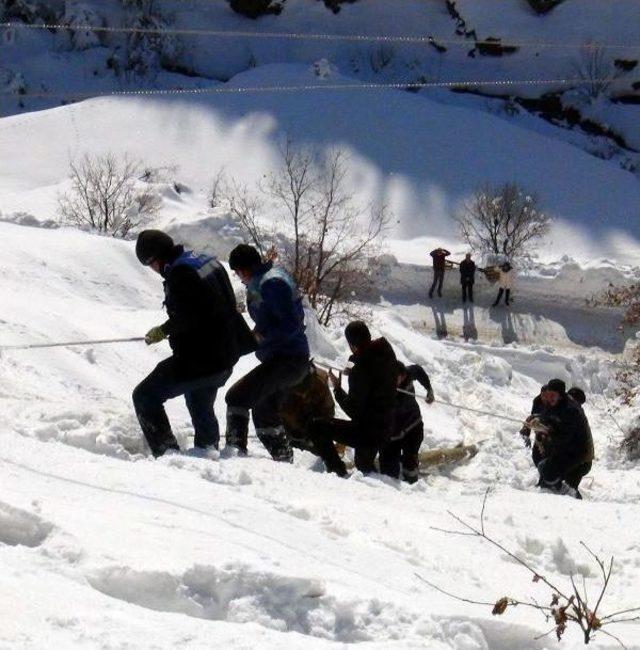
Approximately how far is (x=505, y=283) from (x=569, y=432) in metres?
21.0

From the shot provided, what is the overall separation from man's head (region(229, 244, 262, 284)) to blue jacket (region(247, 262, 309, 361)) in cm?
4

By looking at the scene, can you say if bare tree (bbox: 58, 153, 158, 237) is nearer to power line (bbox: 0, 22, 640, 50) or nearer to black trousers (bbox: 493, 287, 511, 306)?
black trousers (bbox: 493, 287, 511, 306)

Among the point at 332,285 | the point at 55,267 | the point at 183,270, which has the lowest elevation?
the point at 332,285

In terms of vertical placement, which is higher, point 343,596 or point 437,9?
point 437,9

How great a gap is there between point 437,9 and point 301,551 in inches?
1914

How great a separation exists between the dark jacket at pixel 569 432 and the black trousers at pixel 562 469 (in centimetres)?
3

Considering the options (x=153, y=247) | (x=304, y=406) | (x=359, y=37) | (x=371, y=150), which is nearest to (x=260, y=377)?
(x=153, y=247)

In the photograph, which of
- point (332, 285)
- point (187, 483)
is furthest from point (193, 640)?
point (332, 285)

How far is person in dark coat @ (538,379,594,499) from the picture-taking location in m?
9.32

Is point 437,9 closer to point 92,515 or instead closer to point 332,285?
point 332,285

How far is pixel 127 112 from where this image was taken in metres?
43.4

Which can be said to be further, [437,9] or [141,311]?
[437,9]

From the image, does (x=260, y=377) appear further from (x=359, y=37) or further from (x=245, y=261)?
(x=359, y=37)

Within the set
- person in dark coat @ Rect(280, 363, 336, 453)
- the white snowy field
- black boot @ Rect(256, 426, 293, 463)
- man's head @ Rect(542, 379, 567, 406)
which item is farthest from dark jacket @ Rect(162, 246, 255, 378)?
man's head @ Rect(542, 379, 567, 406)
